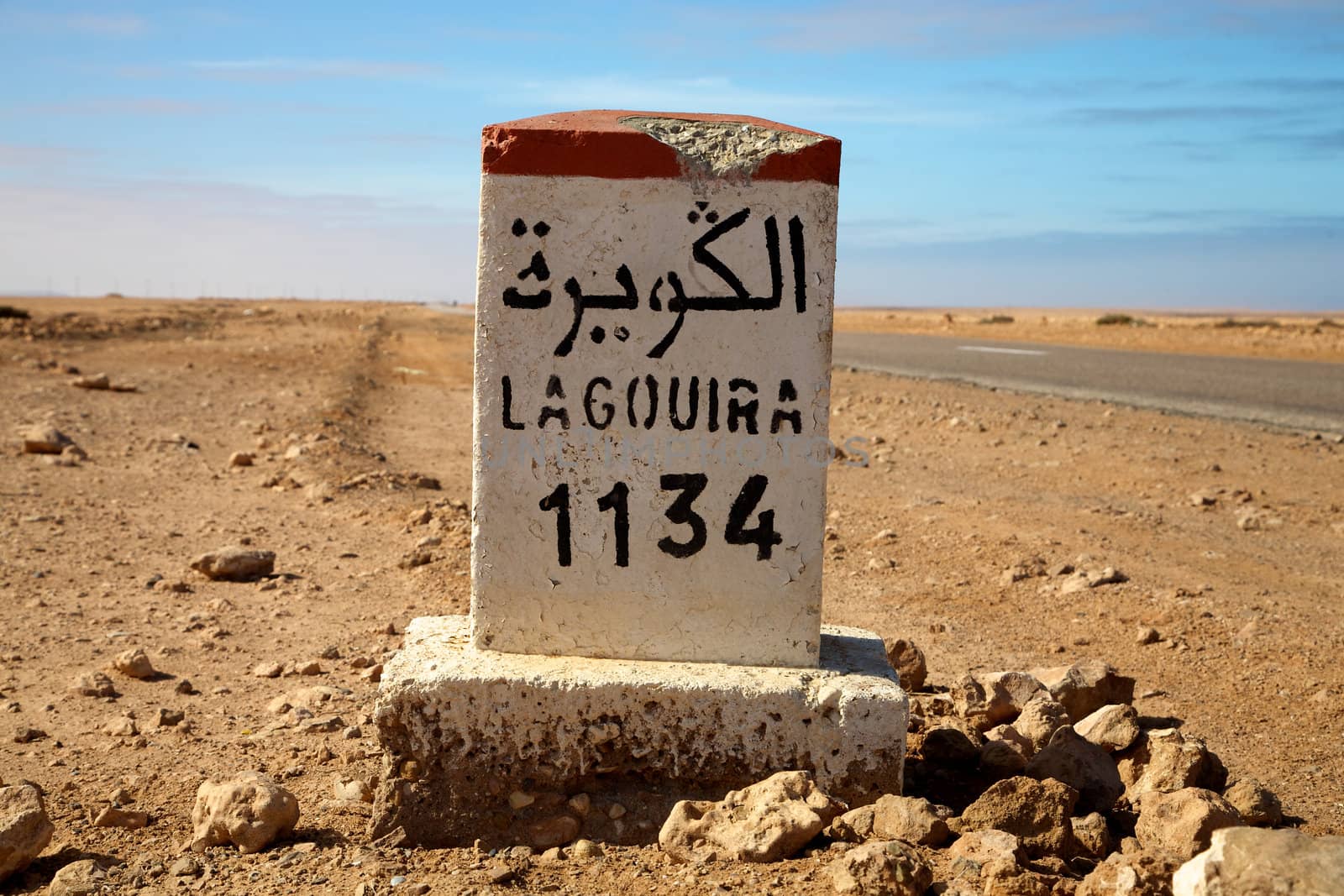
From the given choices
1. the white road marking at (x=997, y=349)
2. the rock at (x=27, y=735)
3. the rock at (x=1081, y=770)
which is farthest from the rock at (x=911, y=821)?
the white road marking at (x=997, y=349)

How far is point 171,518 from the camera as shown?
23.0ft

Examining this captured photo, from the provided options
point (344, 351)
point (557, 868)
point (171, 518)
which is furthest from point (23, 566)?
point (344, 351)

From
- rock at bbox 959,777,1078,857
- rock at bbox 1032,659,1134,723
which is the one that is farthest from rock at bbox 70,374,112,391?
rock at bbox 959,777,1078,857

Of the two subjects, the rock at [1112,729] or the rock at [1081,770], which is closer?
the rock at [1081,770]

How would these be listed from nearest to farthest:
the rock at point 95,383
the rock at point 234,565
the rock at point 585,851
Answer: the rock at point 585,851, the rock at point 234,565, the rock at point 95,383

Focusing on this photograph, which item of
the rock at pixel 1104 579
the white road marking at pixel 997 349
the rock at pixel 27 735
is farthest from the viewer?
the white road marking at pixel 997 349

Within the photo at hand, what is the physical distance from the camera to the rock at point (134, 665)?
441 centimetres

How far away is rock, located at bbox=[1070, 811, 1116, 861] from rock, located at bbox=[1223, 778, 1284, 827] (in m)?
0.42

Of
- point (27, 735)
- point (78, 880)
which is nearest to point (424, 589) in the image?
point (27, 735)

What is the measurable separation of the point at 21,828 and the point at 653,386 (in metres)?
2.00

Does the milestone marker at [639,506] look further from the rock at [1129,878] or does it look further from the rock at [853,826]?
the rock at [1129,878]

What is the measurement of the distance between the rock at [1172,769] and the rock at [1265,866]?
796 mm

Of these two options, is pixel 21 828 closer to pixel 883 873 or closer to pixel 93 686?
pixel 93 686

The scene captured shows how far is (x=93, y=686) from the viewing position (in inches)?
167
